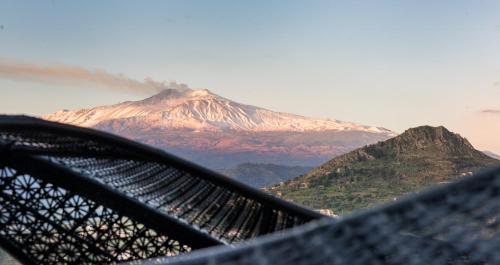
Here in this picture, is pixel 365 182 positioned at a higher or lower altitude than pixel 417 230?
lower

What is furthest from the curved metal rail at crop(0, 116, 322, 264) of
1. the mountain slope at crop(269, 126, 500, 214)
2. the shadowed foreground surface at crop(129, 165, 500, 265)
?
the mountain slope at crop(269, 126, 500, 214)

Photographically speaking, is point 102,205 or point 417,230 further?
point 102,205

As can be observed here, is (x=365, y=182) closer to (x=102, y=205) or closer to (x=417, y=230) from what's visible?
(x=102, y=205)

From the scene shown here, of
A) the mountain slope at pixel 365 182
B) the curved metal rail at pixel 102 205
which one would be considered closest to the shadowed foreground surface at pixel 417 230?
the curved metal rail at pixel 102 205

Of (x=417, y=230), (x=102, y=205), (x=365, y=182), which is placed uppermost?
(x=417, y=230)

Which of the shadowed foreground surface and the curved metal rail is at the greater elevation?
the shadowed foreground surface

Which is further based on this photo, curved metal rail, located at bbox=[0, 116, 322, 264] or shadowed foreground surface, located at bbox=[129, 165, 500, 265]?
curved metal rail, located at bbox=[0, 116, 322, 264]

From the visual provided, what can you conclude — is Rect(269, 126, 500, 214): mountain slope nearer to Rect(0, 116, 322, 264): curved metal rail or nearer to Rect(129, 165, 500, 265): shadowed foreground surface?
Rect(0, 116, 322, 264): curved metal rail

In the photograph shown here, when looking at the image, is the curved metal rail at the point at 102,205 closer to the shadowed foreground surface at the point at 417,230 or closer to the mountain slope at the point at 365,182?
the shadowed foreground surface at the point at 417,230

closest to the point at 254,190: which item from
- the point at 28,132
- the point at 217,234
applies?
the point at 217,234

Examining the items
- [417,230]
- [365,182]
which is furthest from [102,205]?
[365,182]

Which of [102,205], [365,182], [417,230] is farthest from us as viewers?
[365,182]

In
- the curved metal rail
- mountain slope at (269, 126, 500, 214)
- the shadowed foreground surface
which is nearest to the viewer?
the shadowed foreground surface

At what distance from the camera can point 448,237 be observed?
553 centimetres
